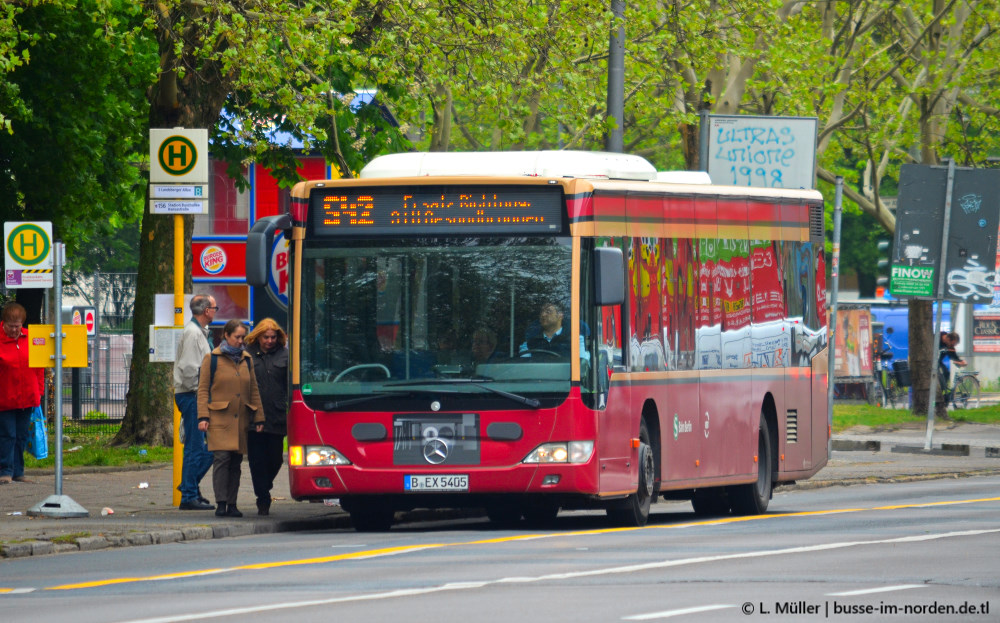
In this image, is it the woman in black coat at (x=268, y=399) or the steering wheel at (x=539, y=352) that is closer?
the steering wheel at (x=539, y=352)

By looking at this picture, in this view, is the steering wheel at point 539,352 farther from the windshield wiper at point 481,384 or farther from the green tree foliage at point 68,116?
the green tree foliage at point 68,116

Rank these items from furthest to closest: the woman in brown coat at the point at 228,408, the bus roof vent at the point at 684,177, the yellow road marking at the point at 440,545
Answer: the bus roof vent at the point at 684,177 < the woman in brown coat at the point at 228,408 < the yellow road marking at the point at 440,545

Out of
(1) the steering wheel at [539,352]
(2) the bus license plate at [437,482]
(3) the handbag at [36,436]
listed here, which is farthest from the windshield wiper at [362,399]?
(3) the handbag at [36,436]

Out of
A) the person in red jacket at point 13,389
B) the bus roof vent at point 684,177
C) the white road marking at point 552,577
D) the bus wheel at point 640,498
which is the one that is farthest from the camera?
the person in red jacket at point 13,389

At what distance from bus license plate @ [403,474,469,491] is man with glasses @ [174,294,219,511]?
Answer: 2713mm

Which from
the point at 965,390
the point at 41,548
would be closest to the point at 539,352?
the point at 41,548

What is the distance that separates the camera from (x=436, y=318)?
1517cm

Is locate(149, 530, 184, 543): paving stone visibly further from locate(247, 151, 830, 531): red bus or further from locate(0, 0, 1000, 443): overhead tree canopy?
locate(0, 0, 1000, 443): overhead tree canopy

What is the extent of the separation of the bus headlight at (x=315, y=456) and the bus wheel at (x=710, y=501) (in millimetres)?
4407

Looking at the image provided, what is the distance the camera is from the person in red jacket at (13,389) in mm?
20125

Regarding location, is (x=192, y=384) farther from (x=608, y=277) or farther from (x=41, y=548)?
(x=608, y=277)

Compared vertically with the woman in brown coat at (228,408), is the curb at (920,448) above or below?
below

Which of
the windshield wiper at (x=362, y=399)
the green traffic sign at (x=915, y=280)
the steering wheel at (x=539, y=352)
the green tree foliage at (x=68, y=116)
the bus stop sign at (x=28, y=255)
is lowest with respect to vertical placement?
the windshield wiper at (x=362, y=399)

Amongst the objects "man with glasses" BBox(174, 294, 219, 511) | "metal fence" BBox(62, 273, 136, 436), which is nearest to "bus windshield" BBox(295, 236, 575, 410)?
"man with glasses" BBox(174, 294, 219, 511)
